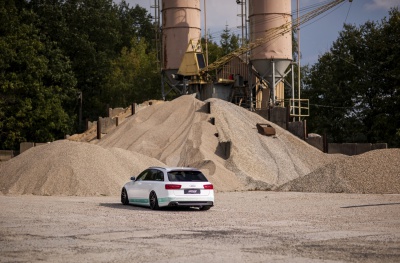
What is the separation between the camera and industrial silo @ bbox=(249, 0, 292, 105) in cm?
6338

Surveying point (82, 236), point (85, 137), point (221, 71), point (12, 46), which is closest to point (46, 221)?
point (82, 236)

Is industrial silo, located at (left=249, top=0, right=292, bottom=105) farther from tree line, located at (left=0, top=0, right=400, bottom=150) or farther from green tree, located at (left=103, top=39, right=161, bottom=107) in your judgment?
green tree, located at (left=103, top=39, right=161, bottom=107)

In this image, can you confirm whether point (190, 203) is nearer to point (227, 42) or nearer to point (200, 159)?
point (200, 159)

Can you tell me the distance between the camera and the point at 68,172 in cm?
3528

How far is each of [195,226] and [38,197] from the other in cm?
1521

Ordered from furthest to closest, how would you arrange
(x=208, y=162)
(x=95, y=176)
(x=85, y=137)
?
(x=85, y=137)
(x=208, y=162)
(x=95, y=176)

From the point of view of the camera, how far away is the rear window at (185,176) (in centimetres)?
2488

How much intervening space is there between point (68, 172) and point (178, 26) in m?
37.7

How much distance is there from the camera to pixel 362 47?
222ft

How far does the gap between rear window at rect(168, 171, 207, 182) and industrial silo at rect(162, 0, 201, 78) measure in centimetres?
4659

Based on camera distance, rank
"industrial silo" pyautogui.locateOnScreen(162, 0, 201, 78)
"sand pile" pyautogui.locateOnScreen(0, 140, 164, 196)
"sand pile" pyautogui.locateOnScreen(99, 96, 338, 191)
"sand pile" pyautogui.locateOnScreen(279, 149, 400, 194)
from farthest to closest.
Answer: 1. "industrial silo" pyautogui.locateOnScreen(162, 0, 201, 78)
2. "sand pile" pyautogui.locateOnScreen(99, 96, 338, 191)
3. "sand pile" pyautogui.locateOnScreen(0, 140, 164, 196)
4. "sand pile" pyautogui.locateOnScreen(279, 149, 400, 194)

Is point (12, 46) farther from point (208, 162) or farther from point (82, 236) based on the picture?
point (82, 236)

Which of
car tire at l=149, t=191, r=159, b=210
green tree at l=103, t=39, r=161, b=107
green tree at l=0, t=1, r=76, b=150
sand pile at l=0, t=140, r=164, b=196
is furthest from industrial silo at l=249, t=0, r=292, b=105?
car tire at l=149, t=191, r=159, b=210

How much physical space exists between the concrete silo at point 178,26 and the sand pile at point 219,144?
15215 mm
